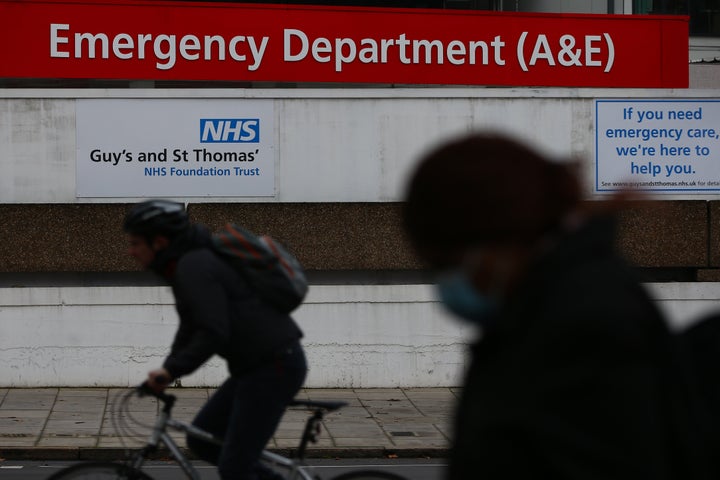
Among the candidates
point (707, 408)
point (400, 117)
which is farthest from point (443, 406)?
point (707, 408)

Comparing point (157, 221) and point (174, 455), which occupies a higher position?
point (157, 221)

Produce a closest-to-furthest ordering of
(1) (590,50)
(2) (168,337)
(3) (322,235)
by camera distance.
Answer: (2) (168,337) → (3) (322,235) → (1) (590,50)

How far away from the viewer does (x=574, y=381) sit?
1754 millimetres

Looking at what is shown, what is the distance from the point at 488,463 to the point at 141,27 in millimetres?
13351

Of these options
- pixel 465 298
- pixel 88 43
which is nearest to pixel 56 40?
pixel 88 43

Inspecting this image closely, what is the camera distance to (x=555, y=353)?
1777 millimetres

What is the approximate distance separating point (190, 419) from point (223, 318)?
6739mm

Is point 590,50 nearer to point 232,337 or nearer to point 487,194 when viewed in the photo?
point 232,337

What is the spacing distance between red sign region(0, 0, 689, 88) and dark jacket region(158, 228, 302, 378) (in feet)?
32.8

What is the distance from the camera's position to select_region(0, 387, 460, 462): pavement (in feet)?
32.7

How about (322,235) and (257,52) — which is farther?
(257,52)

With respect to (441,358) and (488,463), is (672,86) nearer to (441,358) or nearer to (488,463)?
(441,358)

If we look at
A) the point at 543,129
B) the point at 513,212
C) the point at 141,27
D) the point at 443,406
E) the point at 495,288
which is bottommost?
the point at 443,406

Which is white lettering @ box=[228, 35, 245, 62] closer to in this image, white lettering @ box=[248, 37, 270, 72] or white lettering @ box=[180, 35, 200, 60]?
white lettering @ box=[248, 37, 270, 72]
